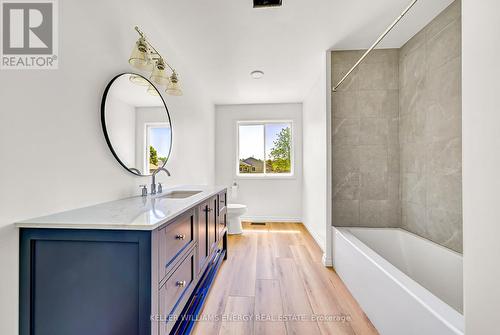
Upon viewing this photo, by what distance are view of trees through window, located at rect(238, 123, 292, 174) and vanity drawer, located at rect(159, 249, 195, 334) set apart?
10.2 feet

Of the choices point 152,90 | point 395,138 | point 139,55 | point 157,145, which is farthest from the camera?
point 395,138

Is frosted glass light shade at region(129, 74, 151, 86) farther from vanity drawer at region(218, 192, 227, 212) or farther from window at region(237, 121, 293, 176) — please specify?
window at region(237, 121, 293, 176)

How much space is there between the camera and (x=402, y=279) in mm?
1302

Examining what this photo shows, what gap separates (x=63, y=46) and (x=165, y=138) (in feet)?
3.61

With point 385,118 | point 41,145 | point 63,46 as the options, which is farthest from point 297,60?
point 41,145

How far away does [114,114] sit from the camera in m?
1.47

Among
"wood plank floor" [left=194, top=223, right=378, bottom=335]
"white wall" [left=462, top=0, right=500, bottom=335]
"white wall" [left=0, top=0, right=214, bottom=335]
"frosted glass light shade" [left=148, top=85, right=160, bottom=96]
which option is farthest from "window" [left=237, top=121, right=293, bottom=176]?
"white wall" [left=462, top=0, right=500, bottom=335]

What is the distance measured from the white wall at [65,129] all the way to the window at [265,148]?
2.81 metres

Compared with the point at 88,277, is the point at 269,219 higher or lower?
lower

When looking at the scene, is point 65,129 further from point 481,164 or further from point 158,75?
point 481,164

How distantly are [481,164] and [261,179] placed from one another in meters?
3.67

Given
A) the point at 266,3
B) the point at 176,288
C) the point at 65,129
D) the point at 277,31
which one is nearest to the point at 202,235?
Result: the point at 176,288
